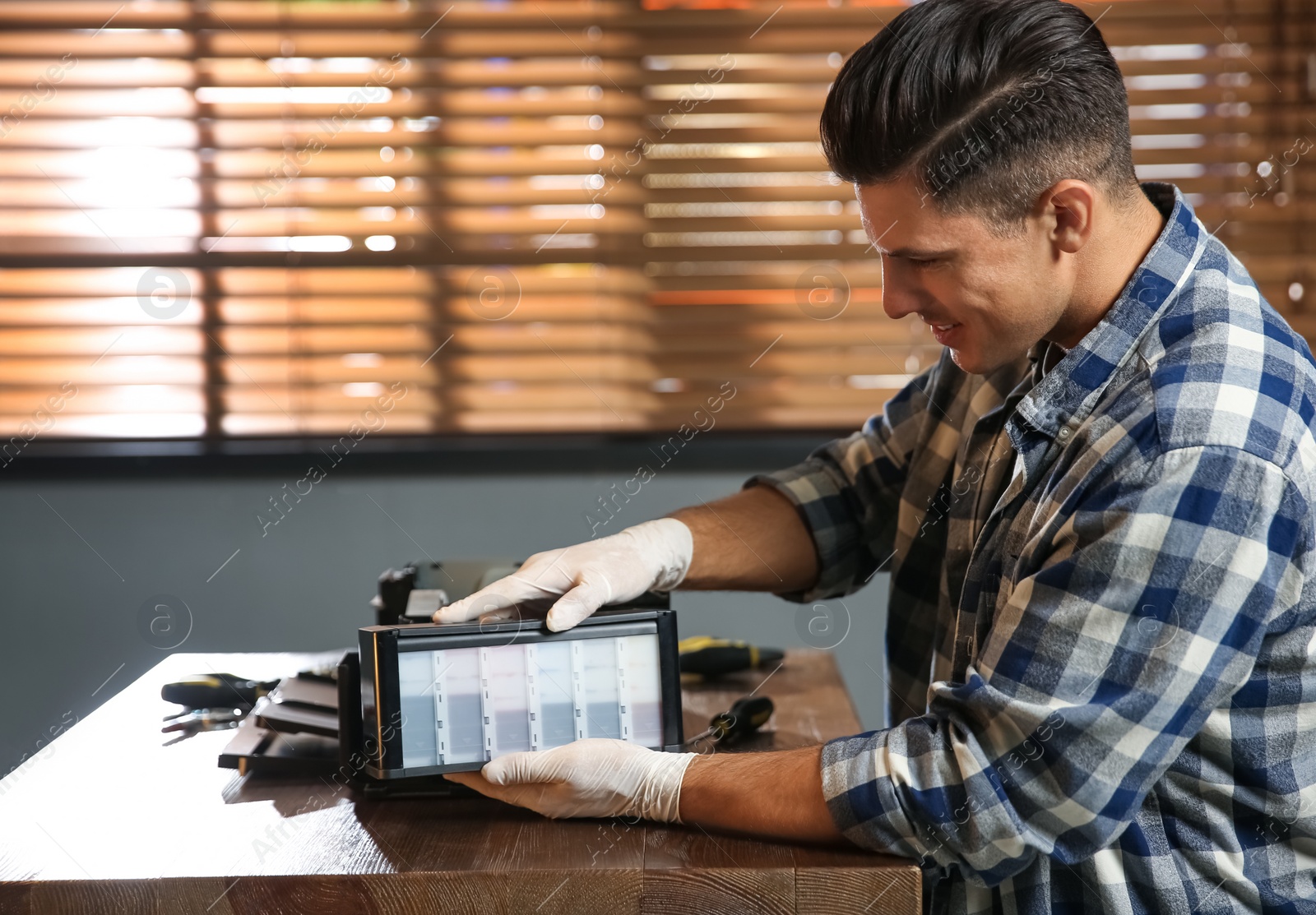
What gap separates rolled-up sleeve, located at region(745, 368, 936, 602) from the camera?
4.70ft

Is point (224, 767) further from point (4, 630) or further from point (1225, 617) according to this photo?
point (4, 630)

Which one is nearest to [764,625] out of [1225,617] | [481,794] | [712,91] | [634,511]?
[634,511]

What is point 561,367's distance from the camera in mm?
2502

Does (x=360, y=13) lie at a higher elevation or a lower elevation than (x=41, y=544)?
higher

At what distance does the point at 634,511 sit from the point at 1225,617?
172cm

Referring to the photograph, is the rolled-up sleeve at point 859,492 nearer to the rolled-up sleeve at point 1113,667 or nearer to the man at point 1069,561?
the man at point 1069,561

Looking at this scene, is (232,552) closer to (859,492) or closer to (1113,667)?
(859,492)

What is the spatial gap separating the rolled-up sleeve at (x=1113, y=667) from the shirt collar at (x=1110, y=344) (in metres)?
0.14

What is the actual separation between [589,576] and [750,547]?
0.30 metres

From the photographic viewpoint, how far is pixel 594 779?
98 centimetres

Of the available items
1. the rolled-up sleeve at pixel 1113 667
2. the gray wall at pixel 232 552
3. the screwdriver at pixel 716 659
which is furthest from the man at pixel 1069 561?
the gray wall at pixel 232 552

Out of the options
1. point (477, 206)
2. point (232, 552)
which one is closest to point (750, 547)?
point (477, 206)

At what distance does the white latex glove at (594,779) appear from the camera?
0.98 m

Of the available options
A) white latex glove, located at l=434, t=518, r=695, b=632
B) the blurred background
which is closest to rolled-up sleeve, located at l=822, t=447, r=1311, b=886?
white latex glove, located at l=434, t=518, r=695, b=632
